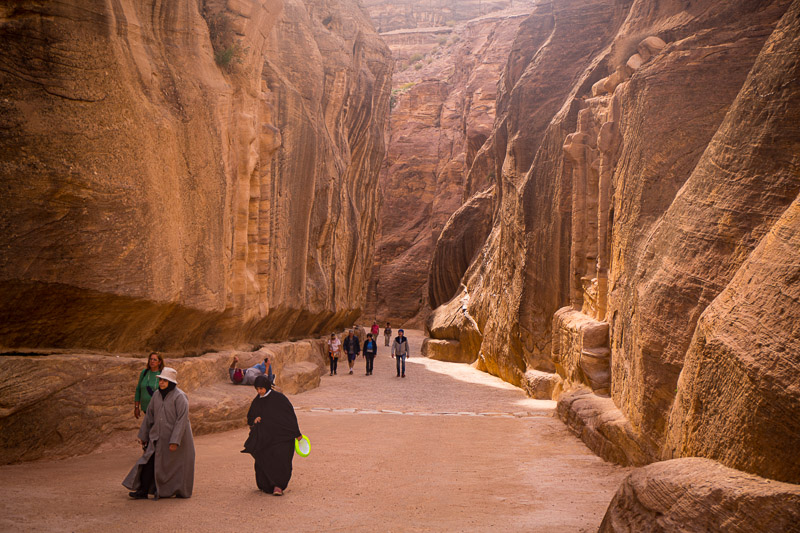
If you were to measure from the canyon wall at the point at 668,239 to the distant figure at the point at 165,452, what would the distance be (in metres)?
4.79

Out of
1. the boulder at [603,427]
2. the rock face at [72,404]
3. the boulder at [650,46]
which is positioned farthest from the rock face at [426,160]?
the rock face at [72,404]

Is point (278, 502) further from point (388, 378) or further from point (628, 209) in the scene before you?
point (388, 378)

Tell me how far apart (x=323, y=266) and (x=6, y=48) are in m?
14.8

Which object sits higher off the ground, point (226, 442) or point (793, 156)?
point (793, 156)

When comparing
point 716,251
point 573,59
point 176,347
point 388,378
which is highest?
point 573,59

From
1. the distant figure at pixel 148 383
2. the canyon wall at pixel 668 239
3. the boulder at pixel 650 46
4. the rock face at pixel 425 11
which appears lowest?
the distant figure at pixel 148 383

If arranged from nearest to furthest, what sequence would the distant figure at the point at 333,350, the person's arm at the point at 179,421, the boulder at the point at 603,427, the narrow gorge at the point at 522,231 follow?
the narrow gorge at the point at 522,231 < the person's arm at the point at 179,421 < the boulder at the point at 603,427 < the distant figure at the point at 333,350

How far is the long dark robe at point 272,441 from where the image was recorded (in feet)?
23.0

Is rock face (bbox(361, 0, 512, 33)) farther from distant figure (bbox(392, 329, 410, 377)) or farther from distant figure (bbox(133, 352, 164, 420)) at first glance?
distant figure (bbox(133, 352, 164, 420))

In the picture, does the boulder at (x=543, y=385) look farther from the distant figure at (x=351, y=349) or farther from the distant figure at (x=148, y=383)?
the distant figure at (x=148, y=383)

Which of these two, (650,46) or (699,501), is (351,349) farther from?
(699,501)

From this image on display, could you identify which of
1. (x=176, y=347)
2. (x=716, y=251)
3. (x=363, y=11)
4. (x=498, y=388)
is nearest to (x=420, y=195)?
(x=363, y=11)

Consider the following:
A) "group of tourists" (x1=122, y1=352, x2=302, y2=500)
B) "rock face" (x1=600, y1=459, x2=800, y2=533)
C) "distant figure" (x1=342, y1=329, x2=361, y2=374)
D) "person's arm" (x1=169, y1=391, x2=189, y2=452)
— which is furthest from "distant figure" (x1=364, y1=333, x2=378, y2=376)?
"rock face" (x1=600, y1=459, x2=800, y2=533)

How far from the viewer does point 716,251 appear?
255 inches
